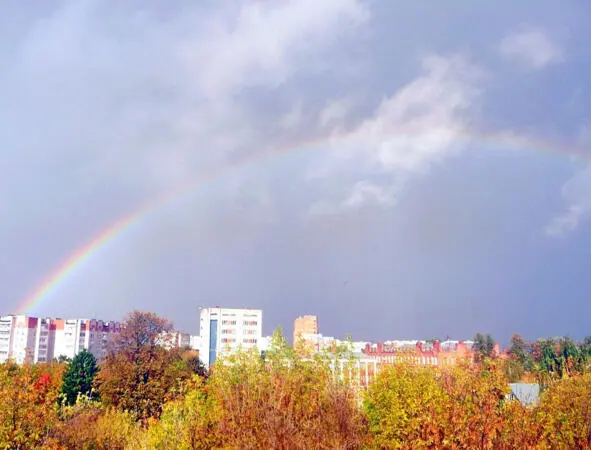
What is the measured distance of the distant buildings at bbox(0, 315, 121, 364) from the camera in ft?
422

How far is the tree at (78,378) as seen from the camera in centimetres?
5438

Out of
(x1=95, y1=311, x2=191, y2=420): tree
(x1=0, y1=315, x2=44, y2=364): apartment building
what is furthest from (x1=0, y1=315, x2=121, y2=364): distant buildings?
(x1=95, y1=311, x2=191, y2=420): tree

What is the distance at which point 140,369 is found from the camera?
1750 inches

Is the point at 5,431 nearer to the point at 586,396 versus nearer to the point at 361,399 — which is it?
the point at 361,399

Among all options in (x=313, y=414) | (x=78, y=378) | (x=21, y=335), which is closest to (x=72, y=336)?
(x=21, y=335)

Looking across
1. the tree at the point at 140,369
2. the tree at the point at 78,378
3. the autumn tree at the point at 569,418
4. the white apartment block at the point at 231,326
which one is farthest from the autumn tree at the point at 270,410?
the white apartment block at the point at 231,326

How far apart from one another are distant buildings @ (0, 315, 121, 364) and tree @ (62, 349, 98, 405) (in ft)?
240

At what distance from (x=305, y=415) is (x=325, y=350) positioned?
16.0 ft

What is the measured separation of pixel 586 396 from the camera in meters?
22.7

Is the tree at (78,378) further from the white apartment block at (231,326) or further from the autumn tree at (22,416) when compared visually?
the white apartment block at (231,326)

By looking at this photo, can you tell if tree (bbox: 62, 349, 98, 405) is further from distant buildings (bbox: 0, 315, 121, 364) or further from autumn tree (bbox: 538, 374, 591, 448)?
distant buildings (bbox: 0, 315, 121, 364)

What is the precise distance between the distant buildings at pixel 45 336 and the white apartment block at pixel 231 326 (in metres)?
24.4

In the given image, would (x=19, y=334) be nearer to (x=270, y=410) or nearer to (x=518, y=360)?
(x=518, y=360)

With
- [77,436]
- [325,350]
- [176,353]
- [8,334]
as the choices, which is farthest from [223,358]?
[8,334]
